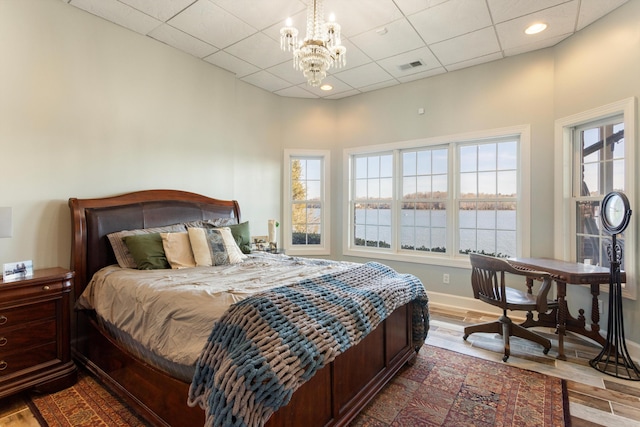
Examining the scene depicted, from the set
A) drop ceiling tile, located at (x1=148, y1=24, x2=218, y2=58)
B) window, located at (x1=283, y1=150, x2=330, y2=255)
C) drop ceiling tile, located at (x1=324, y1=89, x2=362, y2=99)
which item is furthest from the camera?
window, located at (x1=283, y1=150, x2=330, y2=255)

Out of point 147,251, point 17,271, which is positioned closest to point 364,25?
point 147,251

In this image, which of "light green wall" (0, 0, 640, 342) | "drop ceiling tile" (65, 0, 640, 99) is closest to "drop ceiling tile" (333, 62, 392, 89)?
"drop ceiling tile" (65, 0, 640, 99)

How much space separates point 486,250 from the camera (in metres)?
4.09

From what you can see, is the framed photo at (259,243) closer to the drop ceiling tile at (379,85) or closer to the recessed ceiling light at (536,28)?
the drop ceiling tile at (379,85)

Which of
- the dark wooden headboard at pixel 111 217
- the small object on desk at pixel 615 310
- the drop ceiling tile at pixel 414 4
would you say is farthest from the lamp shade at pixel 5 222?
the small object on desk at pixel 615 310

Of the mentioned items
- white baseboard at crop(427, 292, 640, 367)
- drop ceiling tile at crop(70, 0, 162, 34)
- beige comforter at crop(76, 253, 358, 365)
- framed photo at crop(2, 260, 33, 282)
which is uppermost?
drop ceiling tile at crop(70, 0, 162, 34)

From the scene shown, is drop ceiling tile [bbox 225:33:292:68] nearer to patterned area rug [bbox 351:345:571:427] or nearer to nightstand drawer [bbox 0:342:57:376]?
nightstand drawer [bbox 0:342:57:376]

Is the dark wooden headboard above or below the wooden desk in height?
above

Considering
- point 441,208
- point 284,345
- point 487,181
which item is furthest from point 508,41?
point 284,345

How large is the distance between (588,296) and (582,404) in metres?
1.51

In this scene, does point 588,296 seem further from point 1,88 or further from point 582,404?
point 1,88

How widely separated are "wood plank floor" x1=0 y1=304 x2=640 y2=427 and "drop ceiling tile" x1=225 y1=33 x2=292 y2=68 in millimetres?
3542

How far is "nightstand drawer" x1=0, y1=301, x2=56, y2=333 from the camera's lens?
209 centimetres

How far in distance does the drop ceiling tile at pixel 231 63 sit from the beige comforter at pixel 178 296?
2.49 meters
